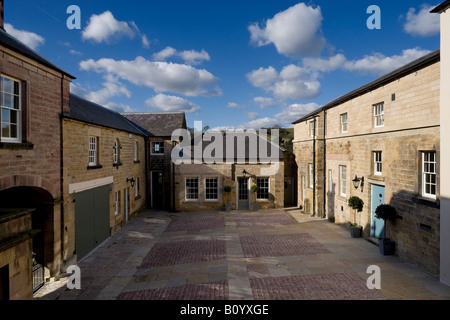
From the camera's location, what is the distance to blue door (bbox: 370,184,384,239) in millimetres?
11212

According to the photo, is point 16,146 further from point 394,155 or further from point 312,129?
point 312,129

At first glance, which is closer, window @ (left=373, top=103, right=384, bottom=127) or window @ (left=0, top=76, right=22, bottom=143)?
window @ (left=0, top=76, right=22, bottom=143)

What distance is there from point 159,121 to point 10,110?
17.5 meters

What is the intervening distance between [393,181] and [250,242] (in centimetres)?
663

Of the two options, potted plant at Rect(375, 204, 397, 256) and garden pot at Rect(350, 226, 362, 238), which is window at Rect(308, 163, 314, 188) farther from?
potted plant at Rect(375, 204, 397, 256)

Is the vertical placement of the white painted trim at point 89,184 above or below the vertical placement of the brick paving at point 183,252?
above

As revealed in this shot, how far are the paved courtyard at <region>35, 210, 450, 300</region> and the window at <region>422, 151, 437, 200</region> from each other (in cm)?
268

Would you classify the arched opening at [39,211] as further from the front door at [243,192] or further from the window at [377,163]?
the front door at [243,192]

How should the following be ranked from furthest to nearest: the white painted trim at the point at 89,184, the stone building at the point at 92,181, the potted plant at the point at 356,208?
the potted plant at the point at 356,208 < the white painted trim at the point at 89,184 < the stone building at the point at 92,181

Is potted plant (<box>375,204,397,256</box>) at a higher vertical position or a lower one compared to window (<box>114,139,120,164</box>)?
lower

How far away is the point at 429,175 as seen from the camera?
8.73 metres

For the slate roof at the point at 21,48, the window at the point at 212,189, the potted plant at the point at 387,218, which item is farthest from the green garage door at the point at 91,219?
the potted plant at the point at 387,218

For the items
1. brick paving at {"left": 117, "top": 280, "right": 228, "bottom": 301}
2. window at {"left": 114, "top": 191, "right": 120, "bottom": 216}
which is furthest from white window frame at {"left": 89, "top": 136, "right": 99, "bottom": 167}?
brick paving at {"left": 117, "top": 280, "right": 228, "bottom": 301}

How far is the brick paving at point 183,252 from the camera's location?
10055mm
